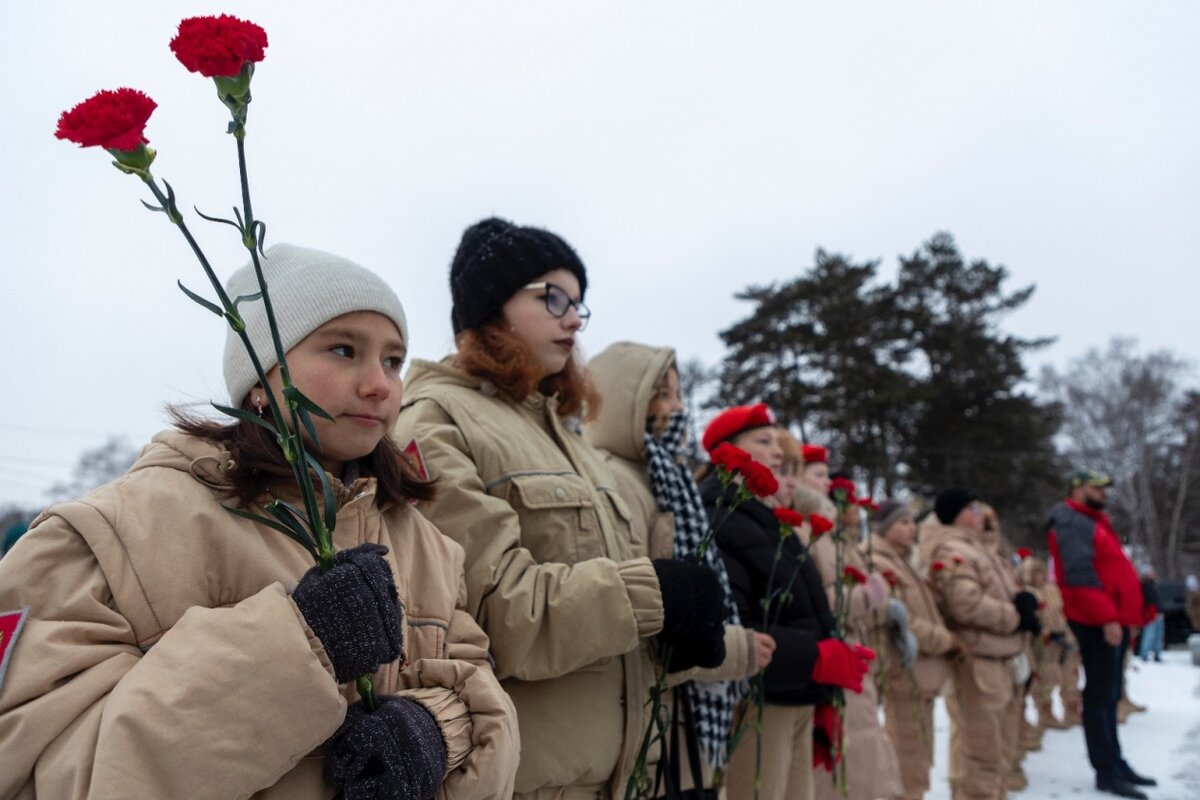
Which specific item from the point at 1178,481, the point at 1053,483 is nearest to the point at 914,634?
the point at 1053,483

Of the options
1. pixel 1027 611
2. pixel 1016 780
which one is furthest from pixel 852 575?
pixel 1016 780

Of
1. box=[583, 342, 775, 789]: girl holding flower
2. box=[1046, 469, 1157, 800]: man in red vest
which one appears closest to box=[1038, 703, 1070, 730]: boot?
box=[1046, 469, 1157, 800]: man in red vest

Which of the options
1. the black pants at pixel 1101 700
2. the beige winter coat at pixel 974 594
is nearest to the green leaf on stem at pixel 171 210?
the beige winter coat at pixel 974 594

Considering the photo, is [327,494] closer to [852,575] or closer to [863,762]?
[852,575]

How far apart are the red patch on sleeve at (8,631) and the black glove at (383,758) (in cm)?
45

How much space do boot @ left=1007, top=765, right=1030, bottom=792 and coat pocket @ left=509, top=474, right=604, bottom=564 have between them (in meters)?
5.99

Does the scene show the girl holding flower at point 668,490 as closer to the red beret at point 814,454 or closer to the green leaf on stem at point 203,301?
the green leaf on stem at point 203,301

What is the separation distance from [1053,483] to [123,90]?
3132 cm

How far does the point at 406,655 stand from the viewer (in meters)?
1.61

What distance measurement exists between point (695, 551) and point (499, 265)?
1.06 meters

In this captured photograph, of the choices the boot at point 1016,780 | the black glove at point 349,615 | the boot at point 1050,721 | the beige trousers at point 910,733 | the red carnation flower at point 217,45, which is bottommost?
the boot at point 1050,721

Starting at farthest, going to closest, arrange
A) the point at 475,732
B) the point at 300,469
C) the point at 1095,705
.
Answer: the point at 1095,705
the point at 475,732
the point at 300,469

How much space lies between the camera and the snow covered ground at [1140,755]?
6566 millimetres

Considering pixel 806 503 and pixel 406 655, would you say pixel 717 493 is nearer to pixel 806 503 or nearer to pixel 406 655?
pixel 806 503
